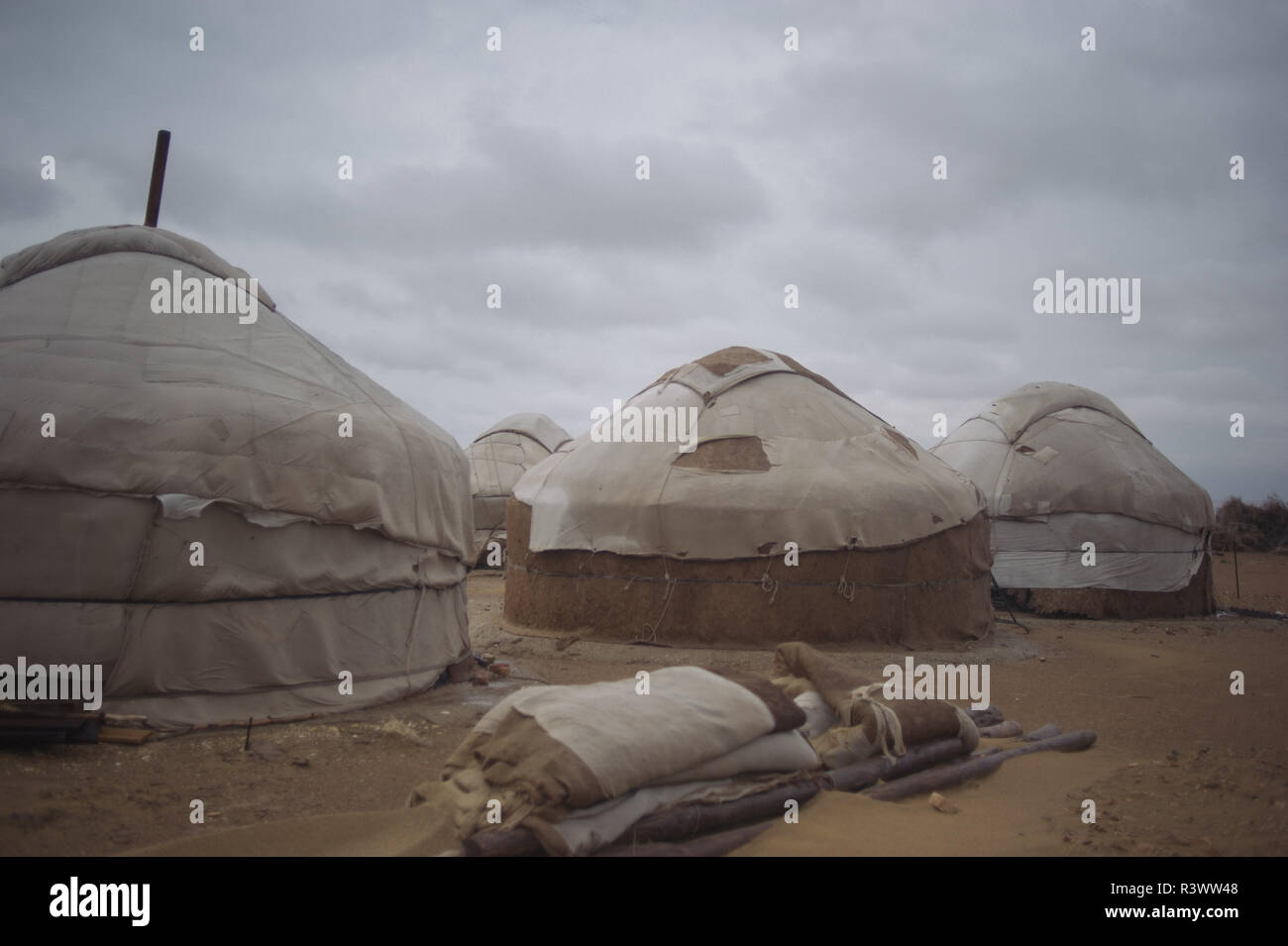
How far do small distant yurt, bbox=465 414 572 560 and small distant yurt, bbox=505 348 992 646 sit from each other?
7.91m

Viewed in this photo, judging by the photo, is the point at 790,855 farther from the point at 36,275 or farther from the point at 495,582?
the point at 495,582

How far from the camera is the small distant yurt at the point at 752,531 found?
769 cm

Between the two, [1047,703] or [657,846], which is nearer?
[657,846]

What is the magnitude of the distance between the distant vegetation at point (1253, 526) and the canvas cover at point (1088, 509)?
11.0 meters

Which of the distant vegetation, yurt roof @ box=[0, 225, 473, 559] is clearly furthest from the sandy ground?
the distant vegetation

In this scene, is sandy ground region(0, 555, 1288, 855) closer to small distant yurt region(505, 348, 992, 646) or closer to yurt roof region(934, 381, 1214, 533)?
small distant yurt region(505, 348, 992, 646)

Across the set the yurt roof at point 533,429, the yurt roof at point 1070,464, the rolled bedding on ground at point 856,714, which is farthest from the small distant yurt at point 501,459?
the rolled bedding on ground at point 856,714

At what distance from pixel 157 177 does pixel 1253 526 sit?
24209 millimetres

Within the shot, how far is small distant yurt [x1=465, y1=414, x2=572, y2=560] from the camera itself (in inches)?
689

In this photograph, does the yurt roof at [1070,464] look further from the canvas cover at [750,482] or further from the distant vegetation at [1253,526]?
the distant vegetation at [1253,526]
